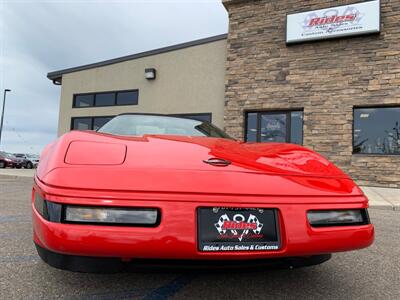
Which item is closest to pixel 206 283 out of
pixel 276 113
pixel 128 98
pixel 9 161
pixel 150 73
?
pixel 276 113

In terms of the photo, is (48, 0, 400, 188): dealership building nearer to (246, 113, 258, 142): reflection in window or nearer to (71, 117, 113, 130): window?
(246, 113, 258, 142): reflection in window

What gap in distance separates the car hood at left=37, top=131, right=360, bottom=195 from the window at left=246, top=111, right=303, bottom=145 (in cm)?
902

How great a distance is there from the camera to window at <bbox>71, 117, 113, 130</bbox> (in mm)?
14586

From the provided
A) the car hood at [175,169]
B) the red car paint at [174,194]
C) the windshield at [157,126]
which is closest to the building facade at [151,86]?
the windshield at [157,126]

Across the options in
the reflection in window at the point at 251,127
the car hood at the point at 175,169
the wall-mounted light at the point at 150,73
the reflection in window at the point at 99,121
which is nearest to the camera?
the car hood at the point at 175,169

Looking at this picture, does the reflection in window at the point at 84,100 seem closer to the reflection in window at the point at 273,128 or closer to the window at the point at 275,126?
the window at the point at 275,126

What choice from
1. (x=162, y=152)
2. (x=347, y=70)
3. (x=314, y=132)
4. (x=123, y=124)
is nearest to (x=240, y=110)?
(x=314, y=132)

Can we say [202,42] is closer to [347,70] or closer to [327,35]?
[327,35]

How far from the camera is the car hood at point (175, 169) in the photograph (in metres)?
1.55

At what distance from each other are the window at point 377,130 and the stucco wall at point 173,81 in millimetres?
4476

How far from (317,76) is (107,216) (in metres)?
10.3

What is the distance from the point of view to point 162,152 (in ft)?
6.03

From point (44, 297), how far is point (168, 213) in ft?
3.06

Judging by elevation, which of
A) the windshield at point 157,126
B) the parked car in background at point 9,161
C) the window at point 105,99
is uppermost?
the window at point 105,99
